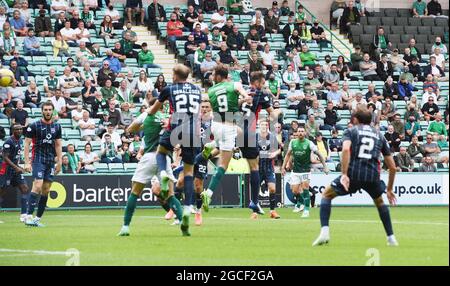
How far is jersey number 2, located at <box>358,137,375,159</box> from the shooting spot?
564 inches

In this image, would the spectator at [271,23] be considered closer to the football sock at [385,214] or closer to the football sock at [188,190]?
the football sock at [188,190]

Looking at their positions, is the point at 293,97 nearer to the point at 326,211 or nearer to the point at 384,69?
the point at 384,69

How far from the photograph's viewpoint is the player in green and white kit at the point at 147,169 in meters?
16.5

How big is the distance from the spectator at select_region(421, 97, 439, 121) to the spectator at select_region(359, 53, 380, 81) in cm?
259

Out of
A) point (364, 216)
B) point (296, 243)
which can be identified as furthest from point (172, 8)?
point (296, 243)

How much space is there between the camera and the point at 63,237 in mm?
16828

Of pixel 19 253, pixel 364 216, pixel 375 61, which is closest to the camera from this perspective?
pixel 19 253

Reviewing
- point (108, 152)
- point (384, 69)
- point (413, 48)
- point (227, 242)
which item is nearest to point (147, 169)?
point (227, 242)

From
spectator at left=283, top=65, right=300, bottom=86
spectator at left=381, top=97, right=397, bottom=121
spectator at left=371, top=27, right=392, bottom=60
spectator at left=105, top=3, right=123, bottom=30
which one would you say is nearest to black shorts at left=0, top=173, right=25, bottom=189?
spectator at left=105, top=3, right=123, bottom=30

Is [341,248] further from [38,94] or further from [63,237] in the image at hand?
[38,94]

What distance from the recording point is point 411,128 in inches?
1395

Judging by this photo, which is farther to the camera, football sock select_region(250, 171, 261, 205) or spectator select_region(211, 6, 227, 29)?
spectator select_region(211, 6, 227, 29)

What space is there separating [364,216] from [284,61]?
1343cm

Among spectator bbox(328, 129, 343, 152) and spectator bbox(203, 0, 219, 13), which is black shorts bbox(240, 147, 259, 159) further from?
spectator bbox(203, 0, 219, 13)
